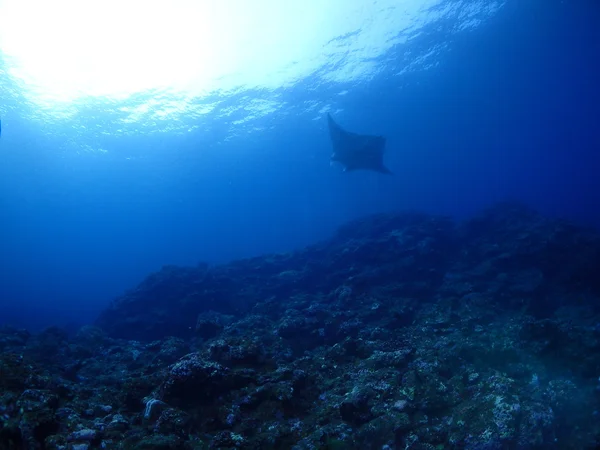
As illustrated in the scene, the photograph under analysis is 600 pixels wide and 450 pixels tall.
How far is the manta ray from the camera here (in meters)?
20.1

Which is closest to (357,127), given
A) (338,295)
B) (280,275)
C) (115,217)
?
(280,275)

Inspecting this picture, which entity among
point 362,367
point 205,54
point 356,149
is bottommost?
point 362,367

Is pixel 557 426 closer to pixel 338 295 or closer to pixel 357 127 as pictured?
pixel 338 295

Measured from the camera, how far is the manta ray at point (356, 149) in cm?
2014

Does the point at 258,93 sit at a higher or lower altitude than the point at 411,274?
higher

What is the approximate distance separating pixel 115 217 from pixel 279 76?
88273 millimetres

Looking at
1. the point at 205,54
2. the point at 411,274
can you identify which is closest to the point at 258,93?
the point at 205,54

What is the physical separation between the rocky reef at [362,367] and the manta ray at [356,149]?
7194mm

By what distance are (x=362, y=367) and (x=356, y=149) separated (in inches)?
629

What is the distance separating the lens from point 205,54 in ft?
87.3

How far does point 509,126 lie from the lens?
89.4 metres

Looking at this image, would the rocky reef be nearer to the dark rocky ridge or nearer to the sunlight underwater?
the dark rocky ridge

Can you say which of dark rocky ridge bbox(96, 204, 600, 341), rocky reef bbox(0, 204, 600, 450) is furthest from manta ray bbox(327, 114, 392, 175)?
rocky reef bbox(0, 204, 600, 450)

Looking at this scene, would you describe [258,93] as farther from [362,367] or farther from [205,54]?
[362,367]
